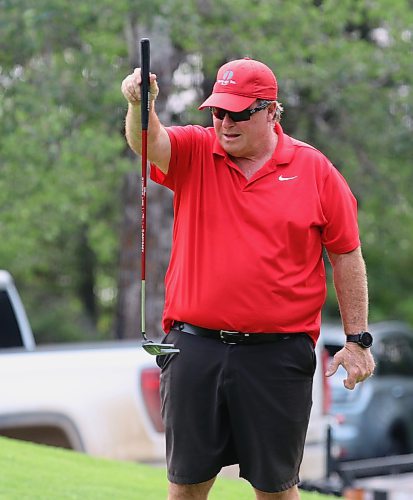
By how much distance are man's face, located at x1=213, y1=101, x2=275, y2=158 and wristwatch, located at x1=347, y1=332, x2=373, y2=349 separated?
0.79 metres

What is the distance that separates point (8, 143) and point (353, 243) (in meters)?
10.3

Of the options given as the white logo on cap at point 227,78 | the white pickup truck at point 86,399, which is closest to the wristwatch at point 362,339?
the white logo on cap at point 227,78

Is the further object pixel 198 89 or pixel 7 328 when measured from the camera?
pixel 198 89

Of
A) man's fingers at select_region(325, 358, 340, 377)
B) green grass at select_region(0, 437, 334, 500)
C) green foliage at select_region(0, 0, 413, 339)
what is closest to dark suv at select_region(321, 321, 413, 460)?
green foliage at select_region(0, 0, 413, 339)

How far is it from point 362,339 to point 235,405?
568 mm

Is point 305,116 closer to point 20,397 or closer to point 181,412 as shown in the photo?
point 20,397

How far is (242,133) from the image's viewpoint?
4.80 meters

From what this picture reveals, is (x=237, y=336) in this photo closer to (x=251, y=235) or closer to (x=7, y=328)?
(x=251, y=235)

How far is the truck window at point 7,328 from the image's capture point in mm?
10961

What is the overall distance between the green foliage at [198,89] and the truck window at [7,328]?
3.65m

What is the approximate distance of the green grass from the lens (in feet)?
22.4

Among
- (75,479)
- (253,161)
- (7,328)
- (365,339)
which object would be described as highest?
(253,161)

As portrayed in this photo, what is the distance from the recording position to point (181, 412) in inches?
188

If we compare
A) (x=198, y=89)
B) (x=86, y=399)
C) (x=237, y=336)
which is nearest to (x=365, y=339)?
(x=237, y=336)
